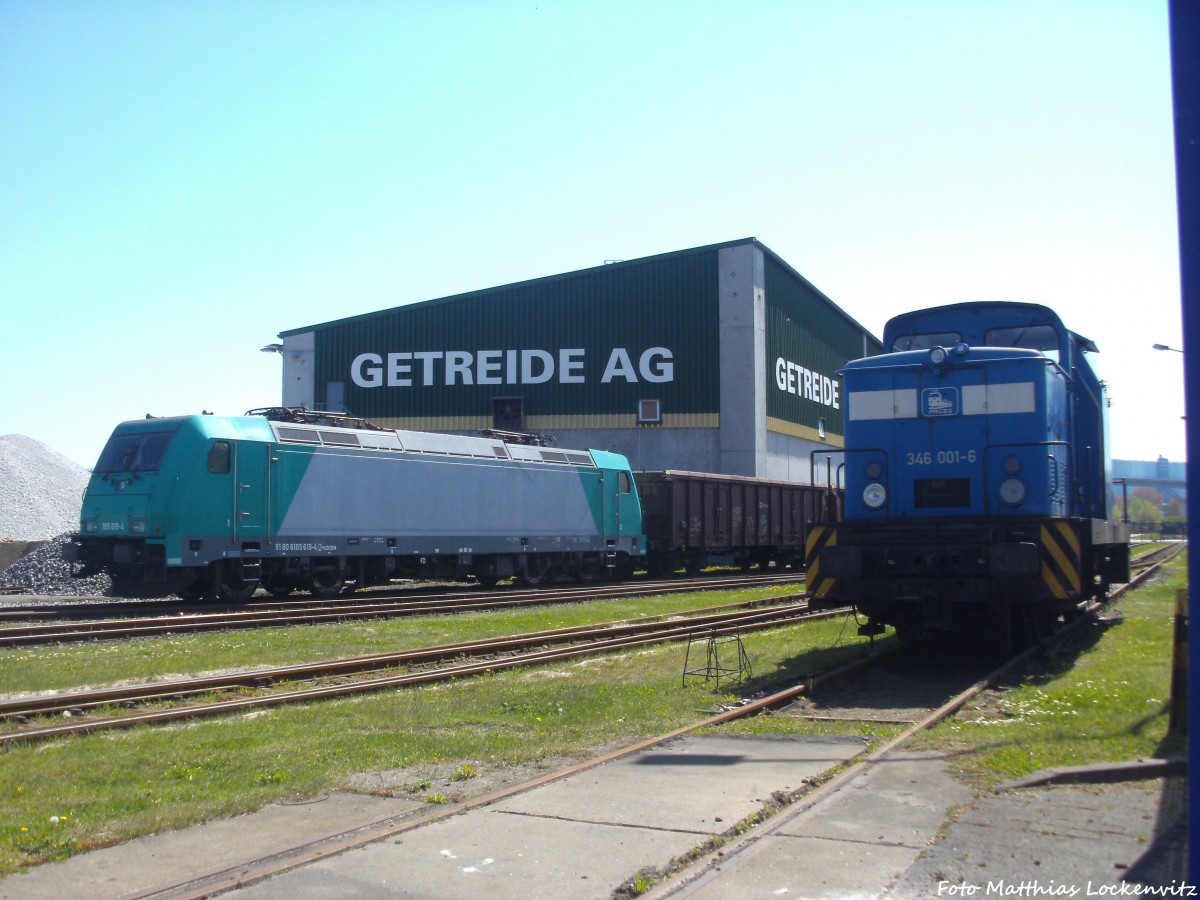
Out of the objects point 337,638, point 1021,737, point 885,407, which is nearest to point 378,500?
point 337,638

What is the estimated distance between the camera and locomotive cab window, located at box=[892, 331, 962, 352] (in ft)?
40.7

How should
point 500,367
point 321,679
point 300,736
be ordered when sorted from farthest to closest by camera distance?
point 500,367 < point 321,679 < point 300,736

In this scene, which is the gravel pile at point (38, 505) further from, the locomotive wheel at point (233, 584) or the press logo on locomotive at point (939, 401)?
the press logo on locomotive at point (939, 401)

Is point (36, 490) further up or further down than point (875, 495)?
further up

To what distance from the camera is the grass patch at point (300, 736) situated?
237 inches

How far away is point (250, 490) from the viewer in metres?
19.2

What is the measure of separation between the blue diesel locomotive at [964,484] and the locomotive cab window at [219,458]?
11393 mm

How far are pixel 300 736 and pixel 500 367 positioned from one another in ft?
110

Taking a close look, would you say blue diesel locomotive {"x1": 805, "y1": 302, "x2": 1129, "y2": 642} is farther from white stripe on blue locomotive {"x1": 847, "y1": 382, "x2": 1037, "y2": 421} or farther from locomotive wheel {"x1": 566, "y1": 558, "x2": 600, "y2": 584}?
locomotive wheel {"x1": 566, "y1": 558, "x2": 600, "y2": 584}

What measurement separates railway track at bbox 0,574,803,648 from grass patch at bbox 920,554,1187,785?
36.0ft

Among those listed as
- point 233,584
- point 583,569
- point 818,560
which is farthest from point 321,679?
point 583,569

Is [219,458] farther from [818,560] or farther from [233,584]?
[818,560]

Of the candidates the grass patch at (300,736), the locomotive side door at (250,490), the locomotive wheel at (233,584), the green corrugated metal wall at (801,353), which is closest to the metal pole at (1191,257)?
the grass patch at (300,736)

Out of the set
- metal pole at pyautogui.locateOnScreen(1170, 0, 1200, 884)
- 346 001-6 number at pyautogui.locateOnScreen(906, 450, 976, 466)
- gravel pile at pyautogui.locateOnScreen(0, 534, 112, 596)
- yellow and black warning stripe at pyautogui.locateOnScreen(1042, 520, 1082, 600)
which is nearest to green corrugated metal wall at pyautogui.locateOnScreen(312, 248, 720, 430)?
gravel pile at pyautogui.locateOnScreen(0, 534, 112, 596)
